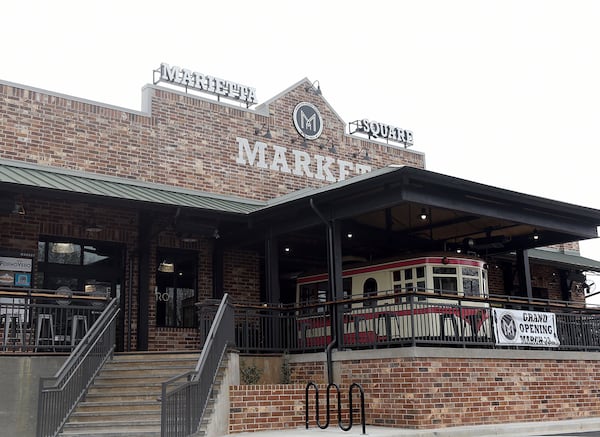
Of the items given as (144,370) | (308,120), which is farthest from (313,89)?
(144,370)

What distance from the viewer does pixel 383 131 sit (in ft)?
72.4

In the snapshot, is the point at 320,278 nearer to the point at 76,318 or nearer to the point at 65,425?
the point at 76,318

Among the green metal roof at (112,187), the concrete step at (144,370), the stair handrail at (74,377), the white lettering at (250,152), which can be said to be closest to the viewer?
the stair handrail at (74,377)

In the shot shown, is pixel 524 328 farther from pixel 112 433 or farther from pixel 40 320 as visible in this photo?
pixel 40 320

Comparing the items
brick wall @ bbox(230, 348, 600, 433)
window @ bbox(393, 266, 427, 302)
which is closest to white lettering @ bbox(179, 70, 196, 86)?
window @ bbox(393, 266, 427, 302)

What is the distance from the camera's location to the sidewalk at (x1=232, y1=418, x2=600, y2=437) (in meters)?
11.0

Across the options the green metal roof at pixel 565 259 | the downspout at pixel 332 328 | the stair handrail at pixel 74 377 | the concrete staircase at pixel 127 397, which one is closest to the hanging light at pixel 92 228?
the stair handrail at pixel 74 377

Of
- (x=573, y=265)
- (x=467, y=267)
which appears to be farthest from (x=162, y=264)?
(x=573, y=265)

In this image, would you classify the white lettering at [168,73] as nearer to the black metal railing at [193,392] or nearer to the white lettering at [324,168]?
the white lettering at [324,168]

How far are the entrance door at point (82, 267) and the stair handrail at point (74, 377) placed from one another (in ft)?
7.80

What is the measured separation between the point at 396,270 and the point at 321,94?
23.4ft

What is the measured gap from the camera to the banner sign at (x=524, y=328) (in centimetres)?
1370

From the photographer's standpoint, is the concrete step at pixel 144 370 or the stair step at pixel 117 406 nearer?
the stair step at pixel 117 406

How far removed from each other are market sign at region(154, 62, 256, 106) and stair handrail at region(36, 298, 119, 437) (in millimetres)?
7063
